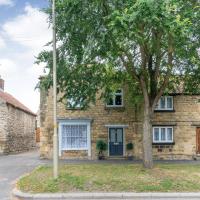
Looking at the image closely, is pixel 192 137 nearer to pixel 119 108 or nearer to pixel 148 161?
pixel 119 108

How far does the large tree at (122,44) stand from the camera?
14.5m

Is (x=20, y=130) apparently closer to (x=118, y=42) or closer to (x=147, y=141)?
(x=147, y=141)

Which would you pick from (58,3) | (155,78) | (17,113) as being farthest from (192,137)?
(17,113)

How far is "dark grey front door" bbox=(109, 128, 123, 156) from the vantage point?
2948 cm

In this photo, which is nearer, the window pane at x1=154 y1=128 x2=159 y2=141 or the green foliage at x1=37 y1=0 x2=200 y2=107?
the green foliage at x1=37 y1=0 x2=200 y2=107

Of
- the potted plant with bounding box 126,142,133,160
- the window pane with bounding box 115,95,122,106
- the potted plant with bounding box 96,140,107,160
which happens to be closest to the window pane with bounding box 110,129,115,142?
the potted plant with bounding box 96,140,107,160

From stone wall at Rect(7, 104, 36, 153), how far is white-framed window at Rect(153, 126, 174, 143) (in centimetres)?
1473

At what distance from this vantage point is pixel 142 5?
13883 millimetres

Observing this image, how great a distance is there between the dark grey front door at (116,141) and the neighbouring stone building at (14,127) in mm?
11137

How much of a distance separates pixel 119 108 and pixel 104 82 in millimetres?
9237

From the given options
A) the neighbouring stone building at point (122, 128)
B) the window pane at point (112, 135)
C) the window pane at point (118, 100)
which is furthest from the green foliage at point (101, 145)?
the window pane at point (118, 100)

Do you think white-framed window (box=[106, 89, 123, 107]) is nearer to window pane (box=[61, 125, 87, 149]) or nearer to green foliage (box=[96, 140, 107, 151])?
window pane (box=[61, 125, 87, 149])

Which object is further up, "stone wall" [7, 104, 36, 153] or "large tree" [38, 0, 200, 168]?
"large tree" [38, 0, 200, 168]

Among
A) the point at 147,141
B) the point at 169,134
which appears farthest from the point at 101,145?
the point at 147,141
